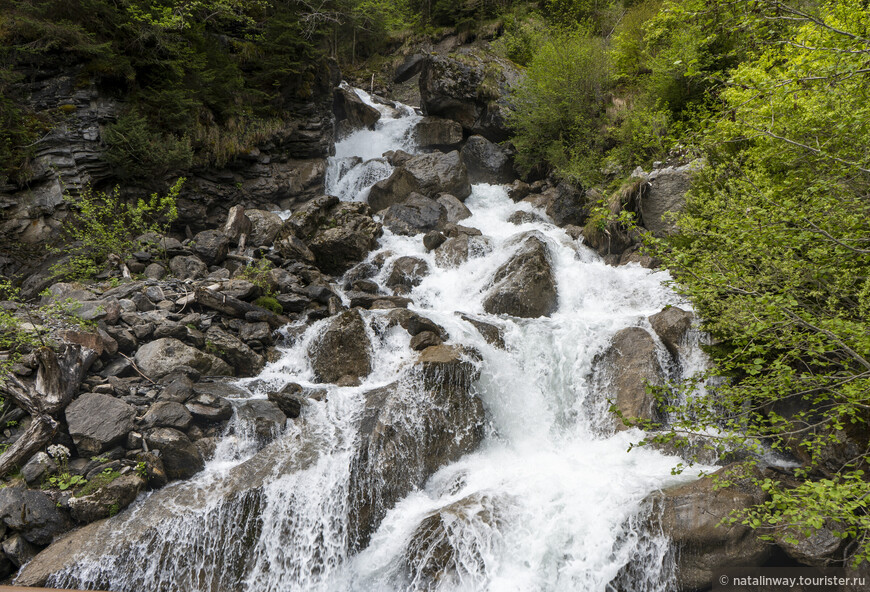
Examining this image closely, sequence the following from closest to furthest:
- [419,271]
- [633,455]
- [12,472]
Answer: [12,472] → [633,455] → [419,271]

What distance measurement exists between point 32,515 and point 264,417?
3.12 m

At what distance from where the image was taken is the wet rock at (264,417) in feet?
25.1

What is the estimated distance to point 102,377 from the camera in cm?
761

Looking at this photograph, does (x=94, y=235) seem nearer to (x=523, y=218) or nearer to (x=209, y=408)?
(x=209, y=408)

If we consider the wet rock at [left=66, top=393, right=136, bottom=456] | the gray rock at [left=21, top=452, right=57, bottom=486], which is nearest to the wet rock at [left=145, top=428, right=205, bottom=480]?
the wet rock at [left=66, top=393, right=136, bottom=456]

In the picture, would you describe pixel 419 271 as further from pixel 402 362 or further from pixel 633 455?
pixel 633 455

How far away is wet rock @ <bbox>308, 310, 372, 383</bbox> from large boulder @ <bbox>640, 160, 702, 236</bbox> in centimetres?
841

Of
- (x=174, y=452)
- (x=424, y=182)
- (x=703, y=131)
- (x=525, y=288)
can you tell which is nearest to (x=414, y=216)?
(x=424, y=182)

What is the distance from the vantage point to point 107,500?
6.15m

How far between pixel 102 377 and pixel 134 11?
1103cm

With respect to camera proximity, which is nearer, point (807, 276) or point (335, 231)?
point (807, 276)

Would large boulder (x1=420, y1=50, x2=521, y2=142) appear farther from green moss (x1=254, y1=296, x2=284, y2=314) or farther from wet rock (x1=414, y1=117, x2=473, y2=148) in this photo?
green moss (x1=254, y1=296, x2=284, y2=314)

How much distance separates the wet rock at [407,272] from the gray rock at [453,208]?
329 cm

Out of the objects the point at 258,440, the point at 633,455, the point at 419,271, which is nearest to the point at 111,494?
the point at 258,440
